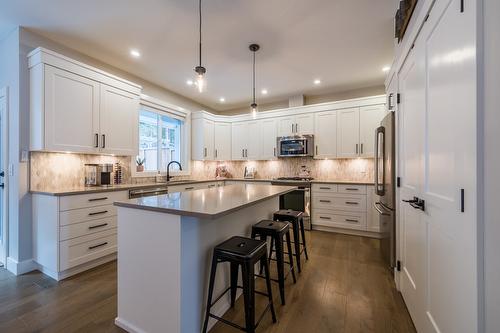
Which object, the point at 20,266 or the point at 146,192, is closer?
the point at 20,266

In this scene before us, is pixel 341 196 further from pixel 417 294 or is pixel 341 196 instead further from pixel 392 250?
pixel 417 294

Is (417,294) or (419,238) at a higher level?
(419,238)

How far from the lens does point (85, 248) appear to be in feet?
8.41

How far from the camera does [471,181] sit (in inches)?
36.4

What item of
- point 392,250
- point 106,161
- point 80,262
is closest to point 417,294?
point 392,250

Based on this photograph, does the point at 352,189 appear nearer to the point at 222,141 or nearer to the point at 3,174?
the point at 222,141

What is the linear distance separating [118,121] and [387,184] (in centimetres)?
372

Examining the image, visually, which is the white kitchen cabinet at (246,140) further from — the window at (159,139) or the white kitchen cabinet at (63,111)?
the white kitchen cabinet at (63,111)

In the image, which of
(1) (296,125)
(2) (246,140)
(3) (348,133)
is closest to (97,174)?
(2) (246,140)

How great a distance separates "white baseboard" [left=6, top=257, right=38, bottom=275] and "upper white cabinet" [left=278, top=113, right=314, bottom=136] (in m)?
4.44

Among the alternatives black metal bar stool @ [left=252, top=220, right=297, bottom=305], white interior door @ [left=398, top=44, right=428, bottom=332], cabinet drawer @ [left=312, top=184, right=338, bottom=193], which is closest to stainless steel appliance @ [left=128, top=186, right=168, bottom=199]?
black metal bar stool @ [left=252, top=220, right=297, bottom=305]

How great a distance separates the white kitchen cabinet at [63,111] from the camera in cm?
250

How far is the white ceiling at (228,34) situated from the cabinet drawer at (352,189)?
1980 millimetres

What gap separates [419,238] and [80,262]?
336 centimetres
